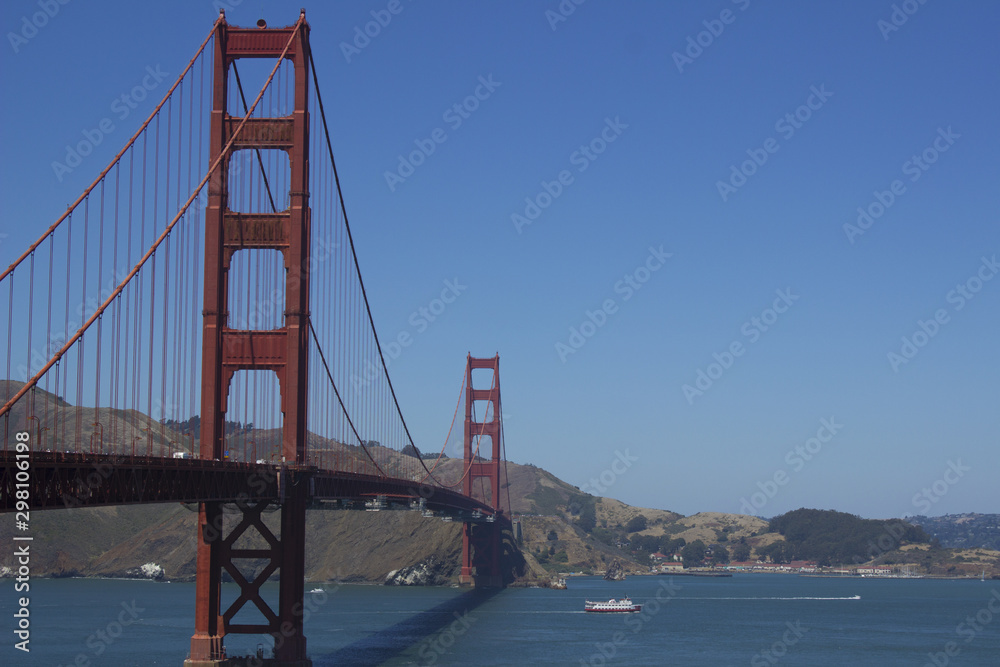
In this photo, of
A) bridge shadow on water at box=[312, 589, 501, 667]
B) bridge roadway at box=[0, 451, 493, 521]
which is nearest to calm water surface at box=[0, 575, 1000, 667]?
bridge shadow on water at box=[312, 589, 501, 667]

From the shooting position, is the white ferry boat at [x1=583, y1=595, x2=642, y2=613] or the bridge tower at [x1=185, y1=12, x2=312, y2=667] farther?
the white ferry boat at [x1=583, y1=595, x2=642, y2=613]

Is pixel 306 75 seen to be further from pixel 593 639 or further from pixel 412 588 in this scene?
pixel 412 588

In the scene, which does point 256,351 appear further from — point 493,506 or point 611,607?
point 493,506

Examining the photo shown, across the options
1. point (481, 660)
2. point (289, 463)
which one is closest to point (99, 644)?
point (481, 660)

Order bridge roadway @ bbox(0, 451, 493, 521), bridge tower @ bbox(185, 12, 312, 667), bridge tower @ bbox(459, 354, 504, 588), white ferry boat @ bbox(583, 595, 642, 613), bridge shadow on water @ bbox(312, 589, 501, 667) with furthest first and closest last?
1. bridge tower @ bbox(459, 354, 504, 588)
2. white ferry boat @ bbox(583, 595, 642, 613)
3. bridge shadow on water @ bbox(312, 589, 501, 667)
4. bridge tower @ bbox(185, 12, 312, 667)
5. bridge roadway @ bbox(0, 451, 493, 521)

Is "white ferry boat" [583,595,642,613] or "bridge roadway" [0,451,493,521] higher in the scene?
"bridge roadway" [0,451,493,521]

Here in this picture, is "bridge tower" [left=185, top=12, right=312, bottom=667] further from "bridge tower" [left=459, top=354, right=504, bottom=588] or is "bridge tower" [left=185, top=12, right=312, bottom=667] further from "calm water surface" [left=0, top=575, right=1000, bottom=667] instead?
"bridge tower" [left=459, top=354, right=504, bottom=588]

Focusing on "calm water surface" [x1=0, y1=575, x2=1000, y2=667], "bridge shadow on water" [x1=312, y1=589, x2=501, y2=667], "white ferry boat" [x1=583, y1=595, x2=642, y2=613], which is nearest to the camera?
"bridge shadow on water" [x1=312, y1=589, x2=501, y2=667]
